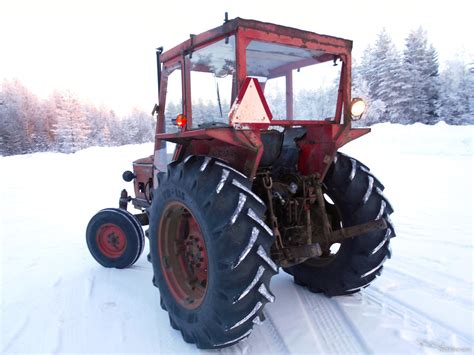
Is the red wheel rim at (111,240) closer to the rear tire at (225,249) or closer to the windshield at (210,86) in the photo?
the rear tire at (225,249)

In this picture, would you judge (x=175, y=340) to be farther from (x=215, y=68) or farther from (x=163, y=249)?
(x=215, y=68)

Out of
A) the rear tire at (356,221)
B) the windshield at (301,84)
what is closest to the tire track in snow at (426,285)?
the rear tire at (356,221)

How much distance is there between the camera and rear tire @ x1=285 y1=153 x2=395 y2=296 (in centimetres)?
322

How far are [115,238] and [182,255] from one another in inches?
61.6

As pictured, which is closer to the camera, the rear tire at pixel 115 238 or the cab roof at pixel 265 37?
the cab roof at pixel 265 37

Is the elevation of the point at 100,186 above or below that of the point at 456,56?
below

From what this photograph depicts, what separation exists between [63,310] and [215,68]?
106 inches

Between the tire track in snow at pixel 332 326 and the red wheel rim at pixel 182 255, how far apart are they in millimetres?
1033

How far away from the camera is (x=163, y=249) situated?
125 inches

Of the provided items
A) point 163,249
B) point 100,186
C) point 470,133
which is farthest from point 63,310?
point 470,133

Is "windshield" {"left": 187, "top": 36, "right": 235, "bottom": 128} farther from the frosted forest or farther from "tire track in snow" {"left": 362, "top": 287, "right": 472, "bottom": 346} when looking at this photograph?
the frosted forest

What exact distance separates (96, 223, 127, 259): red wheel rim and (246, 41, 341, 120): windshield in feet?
8.26

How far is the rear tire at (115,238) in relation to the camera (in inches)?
171

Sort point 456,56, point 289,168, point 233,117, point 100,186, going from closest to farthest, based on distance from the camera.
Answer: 1. point 233,117
2. point 289,168
3. point 100,186
4. point 456,56
